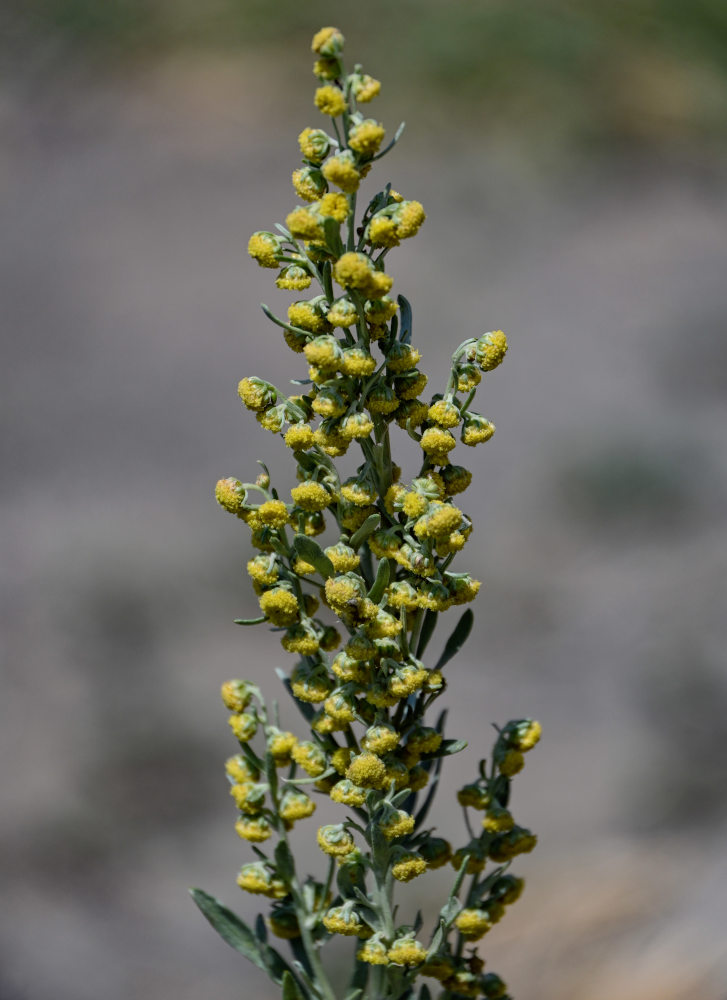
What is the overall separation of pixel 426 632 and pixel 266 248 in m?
0.65

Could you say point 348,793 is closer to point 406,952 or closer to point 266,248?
point 406,952

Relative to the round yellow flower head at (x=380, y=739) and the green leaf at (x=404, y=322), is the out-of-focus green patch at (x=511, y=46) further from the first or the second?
the round yellow flower head at (x=380, y=739)

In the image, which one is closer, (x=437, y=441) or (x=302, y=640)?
(x=437, y=441)

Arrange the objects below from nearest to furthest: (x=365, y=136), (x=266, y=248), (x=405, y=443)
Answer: (x=365, y=136)
(x=266, y=248)
(x=405, y=443)

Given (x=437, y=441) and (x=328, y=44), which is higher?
(x=328, y=44)

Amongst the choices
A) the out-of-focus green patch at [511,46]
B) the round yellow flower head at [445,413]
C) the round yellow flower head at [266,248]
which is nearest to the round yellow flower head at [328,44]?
the round yellow flower head at [266,248]

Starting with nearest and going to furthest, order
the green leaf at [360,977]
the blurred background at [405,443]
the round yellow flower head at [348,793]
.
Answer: the round yellow flower head at [348,793] → the green leaf at [360,977] → the blurred background at [405,443]

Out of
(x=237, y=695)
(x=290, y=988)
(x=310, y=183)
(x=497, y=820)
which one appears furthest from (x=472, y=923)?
(x=310, y=183)

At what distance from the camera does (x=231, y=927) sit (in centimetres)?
188

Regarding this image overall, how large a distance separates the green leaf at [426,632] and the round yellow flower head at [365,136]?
692 mm

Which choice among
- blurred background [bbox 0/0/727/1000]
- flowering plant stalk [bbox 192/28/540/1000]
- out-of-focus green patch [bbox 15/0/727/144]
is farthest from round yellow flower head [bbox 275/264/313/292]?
out-of-focus green patch [bbox 15/0/727/144]

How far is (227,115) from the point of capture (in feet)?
30.6

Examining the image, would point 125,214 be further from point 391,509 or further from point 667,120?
point 391,509

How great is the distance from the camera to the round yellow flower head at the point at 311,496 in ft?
4.96
